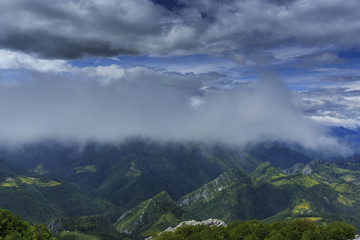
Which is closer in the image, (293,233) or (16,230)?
(16,230)

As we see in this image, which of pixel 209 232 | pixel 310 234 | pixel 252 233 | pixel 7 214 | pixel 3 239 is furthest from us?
pixel 209 232

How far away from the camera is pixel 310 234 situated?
545 ft

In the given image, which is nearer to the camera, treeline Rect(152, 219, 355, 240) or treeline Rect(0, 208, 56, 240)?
treeline Rect(0, 208, 56, 240)

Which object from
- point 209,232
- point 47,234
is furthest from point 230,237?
point 47,234

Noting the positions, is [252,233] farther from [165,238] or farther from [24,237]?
[24,237]

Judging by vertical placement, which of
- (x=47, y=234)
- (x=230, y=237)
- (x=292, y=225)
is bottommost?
(x=230, y=237)

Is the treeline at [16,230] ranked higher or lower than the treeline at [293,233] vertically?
higher

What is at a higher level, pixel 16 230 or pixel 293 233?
pixel 16 230

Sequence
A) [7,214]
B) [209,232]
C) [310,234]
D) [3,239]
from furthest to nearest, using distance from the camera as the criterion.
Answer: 1. [209,232]
2. [310,234]
3. [7,214]
4. [3,239]

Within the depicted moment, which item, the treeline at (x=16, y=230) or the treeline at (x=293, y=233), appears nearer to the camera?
the treeline at (x=16, y=230)

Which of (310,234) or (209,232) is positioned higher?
(310,234)

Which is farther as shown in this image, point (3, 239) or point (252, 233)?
point (252, 233)

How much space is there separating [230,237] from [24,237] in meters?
136

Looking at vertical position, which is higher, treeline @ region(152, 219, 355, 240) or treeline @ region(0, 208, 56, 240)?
treeline @ region(0, 208, 56, 240)
